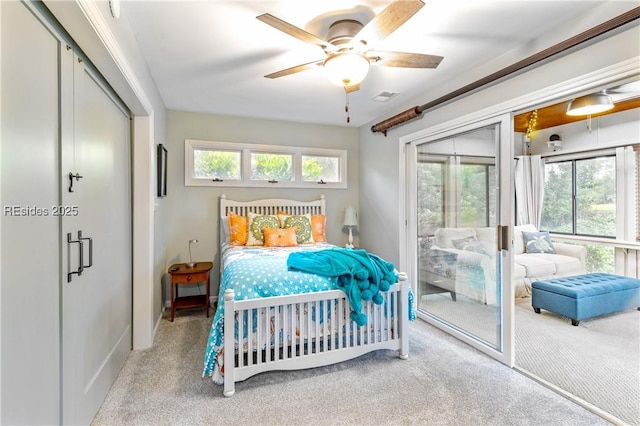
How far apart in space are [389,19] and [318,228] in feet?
9.84

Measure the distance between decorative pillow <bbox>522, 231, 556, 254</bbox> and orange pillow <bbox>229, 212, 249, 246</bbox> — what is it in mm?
4570

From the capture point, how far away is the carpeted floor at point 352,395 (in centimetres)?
187

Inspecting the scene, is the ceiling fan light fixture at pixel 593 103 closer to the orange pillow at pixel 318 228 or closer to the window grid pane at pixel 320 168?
the window grid pane at pixel 320 168

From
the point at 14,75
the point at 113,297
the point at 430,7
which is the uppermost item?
the point at 430,7

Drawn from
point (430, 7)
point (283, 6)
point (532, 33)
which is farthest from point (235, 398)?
point (532, 33)

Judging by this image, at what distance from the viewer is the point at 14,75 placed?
3.72 ft


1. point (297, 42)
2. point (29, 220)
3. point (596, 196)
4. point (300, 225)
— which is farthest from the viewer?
point (596, 196)

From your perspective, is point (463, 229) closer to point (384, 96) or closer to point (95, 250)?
point (384, 96)

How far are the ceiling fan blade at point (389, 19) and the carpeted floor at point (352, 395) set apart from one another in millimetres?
2388

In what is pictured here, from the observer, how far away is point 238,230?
397 cm

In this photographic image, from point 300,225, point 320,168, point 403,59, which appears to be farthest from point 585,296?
point 320,168

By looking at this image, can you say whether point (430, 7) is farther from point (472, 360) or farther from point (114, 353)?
point (114, 353)

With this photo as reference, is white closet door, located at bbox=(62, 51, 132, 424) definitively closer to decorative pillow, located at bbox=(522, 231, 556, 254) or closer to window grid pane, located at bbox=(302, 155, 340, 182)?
window grid pane, located at bbox=(302, 155, 340, 182)

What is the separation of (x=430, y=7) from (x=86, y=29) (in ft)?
6.60
